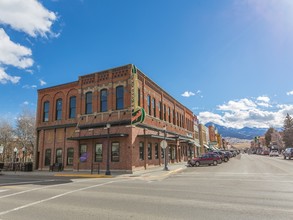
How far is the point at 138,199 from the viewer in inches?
372

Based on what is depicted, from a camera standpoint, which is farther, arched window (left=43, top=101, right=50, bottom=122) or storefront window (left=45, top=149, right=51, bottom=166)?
arched window (left=43, top=101, right=50, bottom=122)

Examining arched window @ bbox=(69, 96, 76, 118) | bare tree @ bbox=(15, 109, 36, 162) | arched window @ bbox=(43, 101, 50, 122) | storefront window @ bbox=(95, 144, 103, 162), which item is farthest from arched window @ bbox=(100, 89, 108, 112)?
bare tree @ bbox=(15, 109, 36, 162)

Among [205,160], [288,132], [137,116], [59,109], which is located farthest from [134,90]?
[288,132]

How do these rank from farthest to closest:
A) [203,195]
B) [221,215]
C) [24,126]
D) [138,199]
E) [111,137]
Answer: [24,126]
[111,137]
[203,195]
[138,199]
[221,215]

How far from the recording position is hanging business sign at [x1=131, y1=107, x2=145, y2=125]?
2416 cm

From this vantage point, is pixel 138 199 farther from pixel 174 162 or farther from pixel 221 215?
pixel 174 162

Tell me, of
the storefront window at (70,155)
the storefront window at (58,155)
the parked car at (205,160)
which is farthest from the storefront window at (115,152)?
the parked car at (205,160)

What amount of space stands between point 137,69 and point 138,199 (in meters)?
19.6

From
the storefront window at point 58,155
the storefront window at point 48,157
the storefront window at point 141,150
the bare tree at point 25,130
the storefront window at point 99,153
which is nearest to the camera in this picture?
the storefront window at point 99,153

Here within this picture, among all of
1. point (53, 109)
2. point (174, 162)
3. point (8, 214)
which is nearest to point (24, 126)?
point (53, 109)

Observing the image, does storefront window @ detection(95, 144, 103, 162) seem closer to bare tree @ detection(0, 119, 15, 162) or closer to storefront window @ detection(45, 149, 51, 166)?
storefront window @ detection(45, 149, 51, 166)

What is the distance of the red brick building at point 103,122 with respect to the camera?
24969mm

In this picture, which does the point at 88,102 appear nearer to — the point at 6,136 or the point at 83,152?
the point at 83,152

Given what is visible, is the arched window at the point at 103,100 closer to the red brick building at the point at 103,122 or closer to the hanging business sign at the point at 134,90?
the red brick building at the point at 103,122
